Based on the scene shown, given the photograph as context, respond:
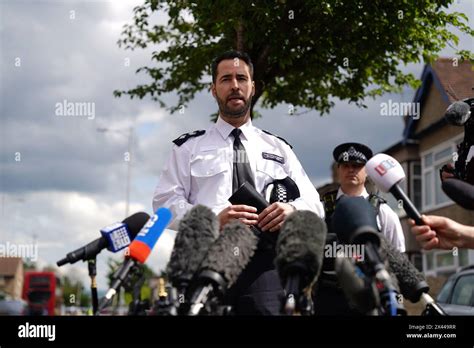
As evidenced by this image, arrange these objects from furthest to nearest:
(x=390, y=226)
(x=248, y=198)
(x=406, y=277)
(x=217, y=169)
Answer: (x=390, y=226)
(x=217, y=169)
(x=248, y=198)
(x=406, y=277)

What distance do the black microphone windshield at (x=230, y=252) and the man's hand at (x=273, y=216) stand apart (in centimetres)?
39

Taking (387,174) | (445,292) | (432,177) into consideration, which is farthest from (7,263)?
(432,177)

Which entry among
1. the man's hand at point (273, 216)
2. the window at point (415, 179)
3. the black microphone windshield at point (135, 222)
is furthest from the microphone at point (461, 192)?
the window at point (415, 179)

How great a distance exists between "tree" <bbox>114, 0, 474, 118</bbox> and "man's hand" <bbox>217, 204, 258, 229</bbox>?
8228mm

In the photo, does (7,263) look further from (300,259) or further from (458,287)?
(458,287)

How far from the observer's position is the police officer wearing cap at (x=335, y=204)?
4770mm

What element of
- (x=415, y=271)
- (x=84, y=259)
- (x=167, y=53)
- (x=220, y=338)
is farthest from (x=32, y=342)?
(x=167, y=53)

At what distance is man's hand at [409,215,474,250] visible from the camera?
3.07m

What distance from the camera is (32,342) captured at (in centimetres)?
298

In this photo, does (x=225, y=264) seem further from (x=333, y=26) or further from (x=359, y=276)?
(x=333, y=26)

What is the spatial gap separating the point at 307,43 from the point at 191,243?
1078 centimetres

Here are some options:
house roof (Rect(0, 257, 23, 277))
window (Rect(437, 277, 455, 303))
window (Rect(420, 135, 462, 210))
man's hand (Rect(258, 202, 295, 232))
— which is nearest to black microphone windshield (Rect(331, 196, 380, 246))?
man's hand (Rect(258, 202, 295, 232))

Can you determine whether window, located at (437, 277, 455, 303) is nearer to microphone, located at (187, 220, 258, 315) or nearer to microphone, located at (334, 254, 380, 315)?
microphone, located at (187, 220, 258, 315)

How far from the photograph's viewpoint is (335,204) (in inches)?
205
